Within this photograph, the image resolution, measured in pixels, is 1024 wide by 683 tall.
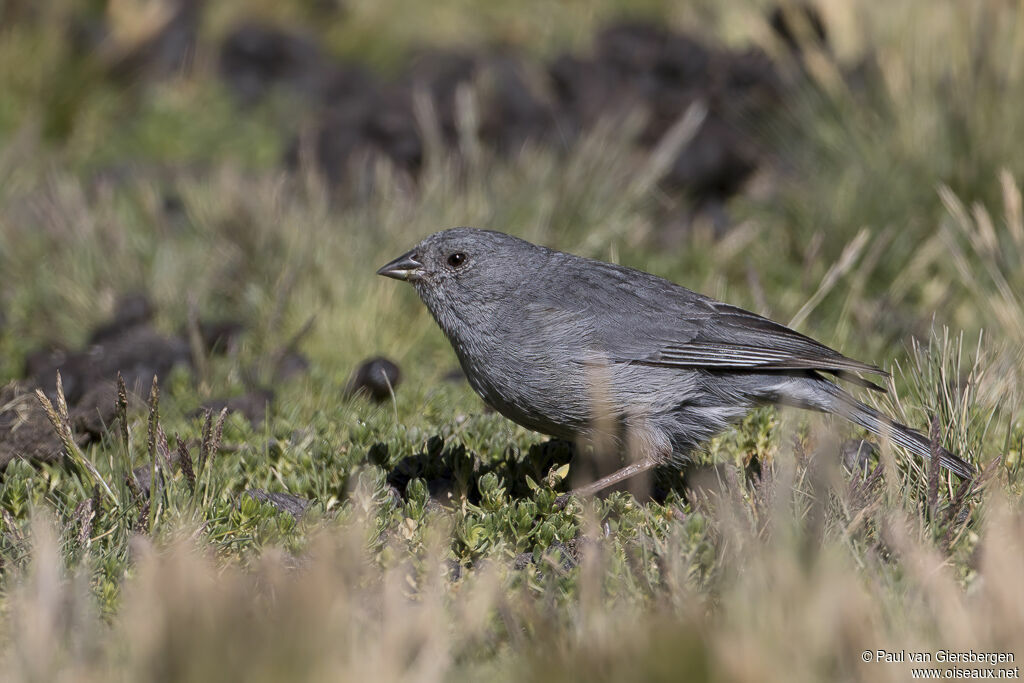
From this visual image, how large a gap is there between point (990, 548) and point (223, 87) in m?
8.02

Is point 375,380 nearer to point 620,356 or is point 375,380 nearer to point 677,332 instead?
point 620,356

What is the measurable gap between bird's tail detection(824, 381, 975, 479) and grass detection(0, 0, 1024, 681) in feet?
0.26

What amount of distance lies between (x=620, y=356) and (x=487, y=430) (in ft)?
2.35

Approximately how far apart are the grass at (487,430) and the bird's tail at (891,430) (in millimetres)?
81

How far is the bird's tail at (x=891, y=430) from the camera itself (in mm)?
3674

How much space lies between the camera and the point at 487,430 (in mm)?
4582

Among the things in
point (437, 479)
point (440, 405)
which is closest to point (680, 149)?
point (440, 405)

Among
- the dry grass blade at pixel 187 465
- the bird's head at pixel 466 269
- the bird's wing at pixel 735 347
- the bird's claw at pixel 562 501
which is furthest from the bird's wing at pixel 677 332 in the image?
the dry grass blade at pixel 187 465

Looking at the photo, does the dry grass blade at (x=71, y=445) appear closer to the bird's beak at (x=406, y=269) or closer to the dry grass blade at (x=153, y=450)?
the dry grass blade at (x=153, y=450)

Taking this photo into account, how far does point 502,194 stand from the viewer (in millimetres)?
6680

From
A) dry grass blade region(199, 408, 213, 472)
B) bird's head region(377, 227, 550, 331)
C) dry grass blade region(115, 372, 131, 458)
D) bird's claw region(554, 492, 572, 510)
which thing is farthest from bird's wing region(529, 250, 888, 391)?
dry grass blade region(115, 372, 131, 458)

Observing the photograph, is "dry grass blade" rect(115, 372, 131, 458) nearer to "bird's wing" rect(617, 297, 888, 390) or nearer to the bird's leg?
the bird's leg

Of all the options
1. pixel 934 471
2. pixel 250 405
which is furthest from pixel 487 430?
pixel 934 471

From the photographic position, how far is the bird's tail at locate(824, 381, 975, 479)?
367 centimetres
